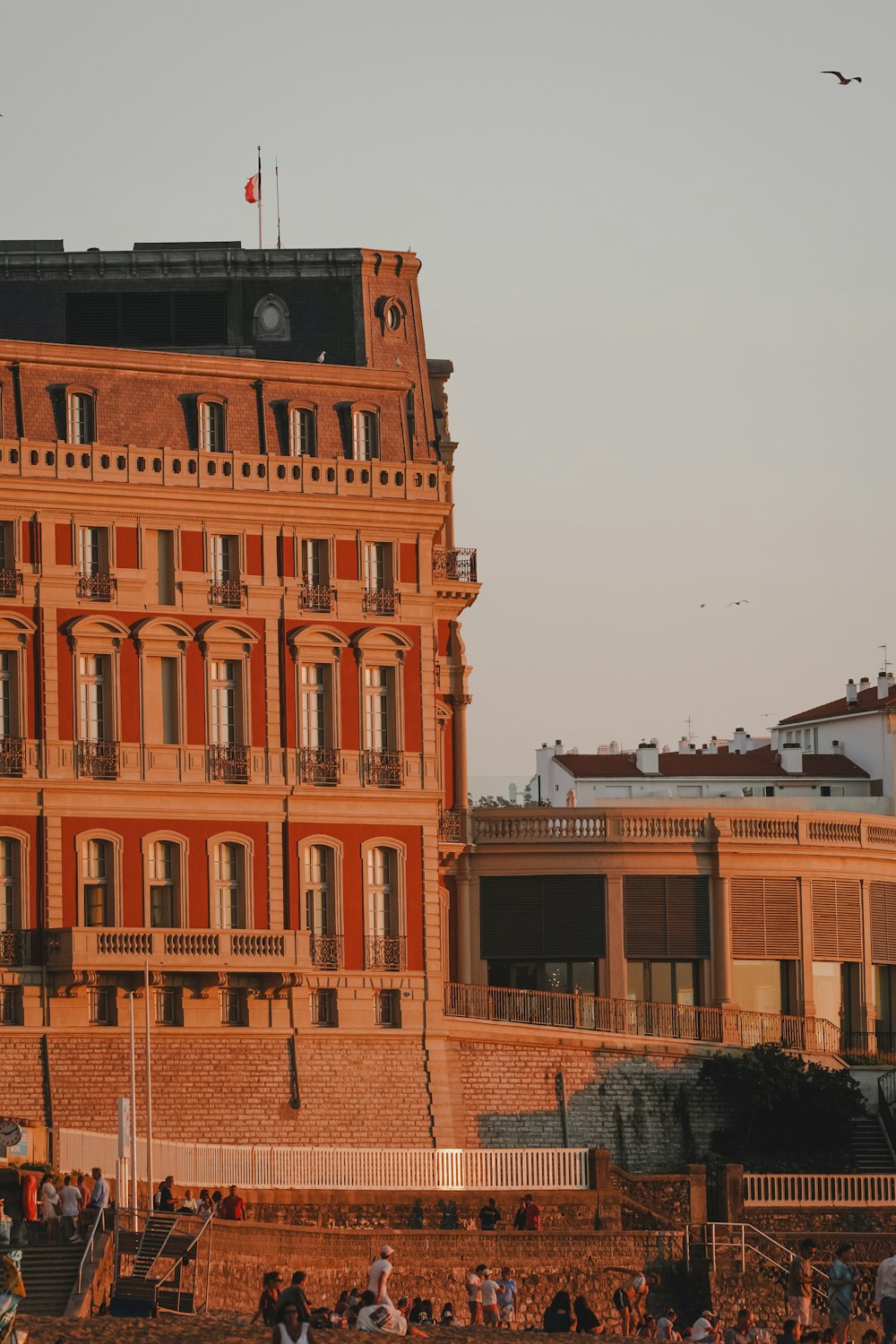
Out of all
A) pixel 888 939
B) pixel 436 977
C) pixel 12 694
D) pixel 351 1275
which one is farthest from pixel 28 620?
pixel 888 939

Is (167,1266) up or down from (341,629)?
down

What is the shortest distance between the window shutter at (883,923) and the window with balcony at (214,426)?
20707 millimetres

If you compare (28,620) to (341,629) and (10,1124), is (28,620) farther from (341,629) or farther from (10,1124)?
(10,1124)

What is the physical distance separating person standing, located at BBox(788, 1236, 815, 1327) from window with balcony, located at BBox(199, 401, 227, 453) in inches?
881

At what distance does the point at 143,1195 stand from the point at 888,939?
2859 centimetres

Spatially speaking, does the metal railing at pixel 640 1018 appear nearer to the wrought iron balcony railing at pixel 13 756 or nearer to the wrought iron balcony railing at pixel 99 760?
the wrought iron balcony railing at pixel 99 760

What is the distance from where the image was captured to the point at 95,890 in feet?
227

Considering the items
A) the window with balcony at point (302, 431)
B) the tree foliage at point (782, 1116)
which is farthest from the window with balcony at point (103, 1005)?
the tree foliage at point (782, 1116)

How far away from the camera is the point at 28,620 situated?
6944 cm

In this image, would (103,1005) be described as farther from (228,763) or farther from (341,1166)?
(341,1166)

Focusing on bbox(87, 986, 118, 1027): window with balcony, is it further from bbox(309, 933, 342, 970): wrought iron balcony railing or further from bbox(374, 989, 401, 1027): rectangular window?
bbox(374, 989, 401, 1027): rectangular window

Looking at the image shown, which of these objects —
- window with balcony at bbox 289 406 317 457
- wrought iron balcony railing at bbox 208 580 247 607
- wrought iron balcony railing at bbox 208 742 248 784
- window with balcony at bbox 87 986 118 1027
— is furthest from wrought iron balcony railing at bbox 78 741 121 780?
window with balcony at bbox 289 406 317 457

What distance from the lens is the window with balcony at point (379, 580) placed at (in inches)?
2849

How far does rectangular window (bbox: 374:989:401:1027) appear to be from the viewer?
7112 centimetres
